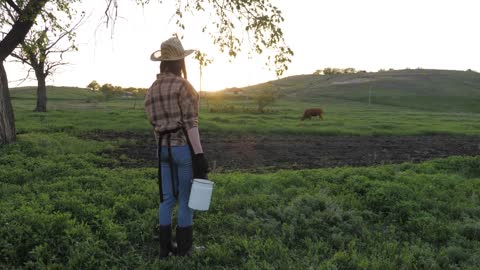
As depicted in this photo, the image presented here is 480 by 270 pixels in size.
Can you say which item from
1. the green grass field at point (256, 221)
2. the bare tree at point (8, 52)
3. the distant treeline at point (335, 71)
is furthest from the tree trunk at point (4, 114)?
the distant treeline at point (335, 71)

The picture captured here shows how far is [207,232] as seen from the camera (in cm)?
655

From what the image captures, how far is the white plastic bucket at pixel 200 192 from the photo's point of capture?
199 inches

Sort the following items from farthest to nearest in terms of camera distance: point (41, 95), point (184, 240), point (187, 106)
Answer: point (41, 95) → point (184, 240) → point (187, 106)

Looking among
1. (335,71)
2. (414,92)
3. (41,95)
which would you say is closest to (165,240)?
(41,95)

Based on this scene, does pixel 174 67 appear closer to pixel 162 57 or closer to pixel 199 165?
pixel 162 57

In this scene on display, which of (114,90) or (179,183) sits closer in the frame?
(179,183)

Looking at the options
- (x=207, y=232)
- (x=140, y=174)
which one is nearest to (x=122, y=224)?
(x=207, y=232)

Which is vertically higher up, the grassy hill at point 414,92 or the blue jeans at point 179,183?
the grassy hill at point 414,92

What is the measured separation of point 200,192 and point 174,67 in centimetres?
153

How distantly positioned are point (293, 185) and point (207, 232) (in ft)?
10.5

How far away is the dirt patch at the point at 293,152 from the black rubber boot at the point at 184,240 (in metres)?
6.07

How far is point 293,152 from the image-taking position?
53.6ft

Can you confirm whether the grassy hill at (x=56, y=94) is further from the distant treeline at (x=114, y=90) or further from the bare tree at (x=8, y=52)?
the bare tree at (x=8, y=52)

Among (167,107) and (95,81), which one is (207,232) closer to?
(167,107)
